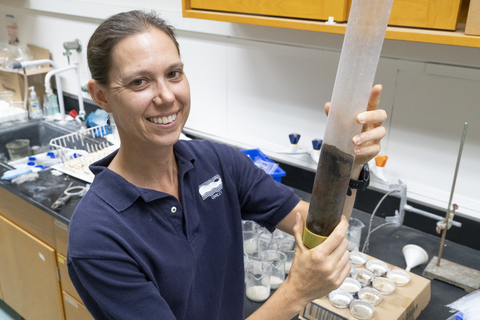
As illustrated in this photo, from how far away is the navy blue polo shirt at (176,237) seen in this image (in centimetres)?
88

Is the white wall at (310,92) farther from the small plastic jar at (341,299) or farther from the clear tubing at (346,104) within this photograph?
the clear tubing at (346,104)

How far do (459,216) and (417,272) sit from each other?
301 millimetres

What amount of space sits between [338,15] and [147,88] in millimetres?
749

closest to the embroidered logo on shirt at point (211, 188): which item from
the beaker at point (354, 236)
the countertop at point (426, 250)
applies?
the countertop at point (426, 250)

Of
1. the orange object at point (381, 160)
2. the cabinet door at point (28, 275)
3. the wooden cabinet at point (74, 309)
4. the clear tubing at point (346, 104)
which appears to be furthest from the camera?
the cabinet door at point (28, 275)

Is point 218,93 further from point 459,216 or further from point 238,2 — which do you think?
point 459,216

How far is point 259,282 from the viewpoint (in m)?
1.43

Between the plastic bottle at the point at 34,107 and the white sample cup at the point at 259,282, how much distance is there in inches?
80.2

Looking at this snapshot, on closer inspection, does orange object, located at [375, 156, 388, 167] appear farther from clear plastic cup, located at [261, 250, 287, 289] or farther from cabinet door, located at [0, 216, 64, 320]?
cabinet door, located at [0, 216, 64, 320]

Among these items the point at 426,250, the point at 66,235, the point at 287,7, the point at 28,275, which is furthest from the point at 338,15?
the point at 28,275

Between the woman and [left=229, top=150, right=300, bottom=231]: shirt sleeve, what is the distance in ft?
0.22

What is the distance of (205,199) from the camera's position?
1.14 meters

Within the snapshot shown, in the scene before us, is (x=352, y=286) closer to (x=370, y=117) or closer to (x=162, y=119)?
(x=370, y=117)

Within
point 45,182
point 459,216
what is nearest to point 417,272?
point 459,216
